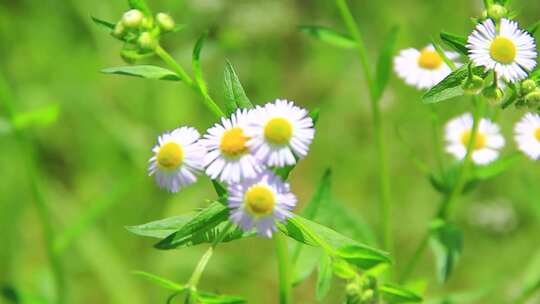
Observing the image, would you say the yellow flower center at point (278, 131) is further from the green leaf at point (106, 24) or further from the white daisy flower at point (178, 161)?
the green leaf at point (106, 24)

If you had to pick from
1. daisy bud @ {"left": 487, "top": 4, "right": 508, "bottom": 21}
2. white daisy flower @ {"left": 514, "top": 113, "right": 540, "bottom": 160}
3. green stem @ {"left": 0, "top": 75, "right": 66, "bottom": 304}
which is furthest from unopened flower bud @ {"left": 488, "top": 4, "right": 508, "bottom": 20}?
green stem @ {"left": 0, "top": 75, "right": 66, "bottom": 304}

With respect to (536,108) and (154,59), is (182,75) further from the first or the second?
(154,59)

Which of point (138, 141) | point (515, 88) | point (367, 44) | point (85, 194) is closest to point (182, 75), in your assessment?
point (515, 88)

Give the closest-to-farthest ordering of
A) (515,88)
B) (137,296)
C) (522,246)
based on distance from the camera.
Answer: (515,88), (137,296), (522,246)

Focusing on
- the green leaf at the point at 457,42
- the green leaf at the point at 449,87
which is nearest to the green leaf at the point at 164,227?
the green leaf at the point at 449,87

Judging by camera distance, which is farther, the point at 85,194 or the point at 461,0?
the point at 461,0

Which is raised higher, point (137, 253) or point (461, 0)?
point (461, 0)

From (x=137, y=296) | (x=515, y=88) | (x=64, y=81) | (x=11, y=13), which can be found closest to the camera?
(x=515, y=88)

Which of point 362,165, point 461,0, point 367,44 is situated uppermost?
point 461,0
